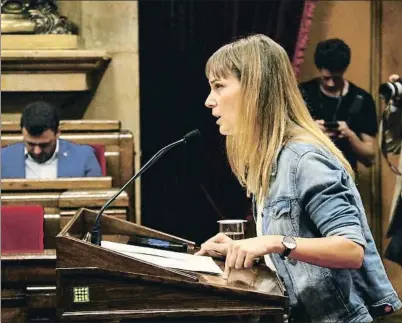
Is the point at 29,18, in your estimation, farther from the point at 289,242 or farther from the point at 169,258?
the point at 289,242

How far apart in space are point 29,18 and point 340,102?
5.78ft

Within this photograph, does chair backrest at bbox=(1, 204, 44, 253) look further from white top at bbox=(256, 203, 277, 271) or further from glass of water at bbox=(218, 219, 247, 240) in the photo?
white top at bbox=(256, 203, 277, 271)

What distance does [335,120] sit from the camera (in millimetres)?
4324

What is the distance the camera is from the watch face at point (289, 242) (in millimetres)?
1831

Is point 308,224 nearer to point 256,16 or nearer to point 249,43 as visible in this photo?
point 249,43

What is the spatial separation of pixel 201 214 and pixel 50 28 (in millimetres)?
1359

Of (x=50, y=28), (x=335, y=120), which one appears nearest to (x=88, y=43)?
(x=50, y=28)

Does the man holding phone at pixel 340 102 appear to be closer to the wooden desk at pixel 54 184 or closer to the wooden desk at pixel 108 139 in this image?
the wooden desk at pixel 108 139

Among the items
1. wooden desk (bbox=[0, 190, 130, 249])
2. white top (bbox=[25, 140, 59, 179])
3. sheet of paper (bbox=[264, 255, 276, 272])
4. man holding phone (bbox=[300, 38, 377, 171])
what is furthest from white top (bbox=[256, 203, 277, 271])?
white top (bbox=[25, 140, 59, 179])

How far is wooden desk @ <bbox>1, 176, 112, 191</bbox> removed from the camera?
11.9 ft

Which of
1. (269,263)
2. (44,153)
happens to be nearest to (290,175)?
(269,263)

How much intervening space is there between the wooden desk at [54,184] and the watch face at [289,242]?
1.94 m

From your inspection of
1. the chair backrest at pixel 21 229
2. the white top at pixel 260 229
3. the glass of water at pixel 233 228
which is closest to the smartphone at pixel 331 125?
the chair backrest at pixel 21 229

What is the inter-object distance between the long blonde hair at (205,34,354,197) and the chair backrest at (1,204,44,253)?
1496 millimetres
